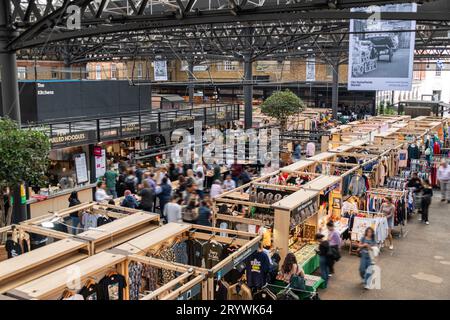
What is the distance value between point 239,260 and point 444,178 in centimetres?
1082

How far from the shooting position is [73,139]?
14.3 metres

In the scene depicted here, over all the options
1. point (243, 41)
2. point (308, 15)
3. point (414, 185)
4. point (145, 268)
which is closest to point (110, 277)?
point (145, 268)

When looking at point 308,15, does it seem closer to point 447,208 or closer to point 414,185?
point 414,185

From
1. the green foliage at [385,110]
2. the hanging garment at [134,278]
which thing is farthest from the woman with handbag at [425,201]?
the green foliage at [385,110]

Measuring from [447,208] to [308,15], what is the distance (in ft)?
30.5

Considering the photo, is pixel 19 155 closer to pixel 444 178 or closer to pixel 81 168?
pixel 81 168

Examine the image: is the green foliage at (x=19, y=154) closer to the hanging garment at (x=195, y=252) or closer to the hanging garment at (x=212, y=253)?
the hanging garment at (x=195, y=252)

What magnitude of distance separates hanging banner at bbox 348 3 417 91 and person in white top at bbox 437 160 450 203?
175 inches

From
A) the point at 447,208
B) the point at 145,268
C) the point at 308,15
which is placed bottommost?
the point at 447,208

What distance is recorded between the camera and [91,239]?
6805 millimetres

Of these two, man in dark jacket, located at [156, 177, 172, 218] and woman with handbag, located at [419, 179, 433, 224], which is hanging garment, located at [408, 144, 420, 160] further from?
man in dark jacket, located at [156, 177, 172, 218]

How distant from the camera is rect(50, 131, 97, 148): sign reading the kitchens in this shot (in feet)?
44.6

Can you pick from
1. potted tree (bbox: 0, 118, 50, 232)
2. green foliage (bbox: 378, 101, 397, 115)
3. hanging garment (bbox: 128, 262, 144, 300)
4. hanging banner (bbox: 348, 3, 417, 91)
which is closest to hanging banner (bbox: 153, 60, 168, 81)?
green foliage (bbox: 378, 101, 397, 115)

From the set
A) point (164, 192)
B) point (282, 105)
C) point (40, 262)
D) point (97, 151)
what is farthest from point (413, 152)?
point (40, 262)
